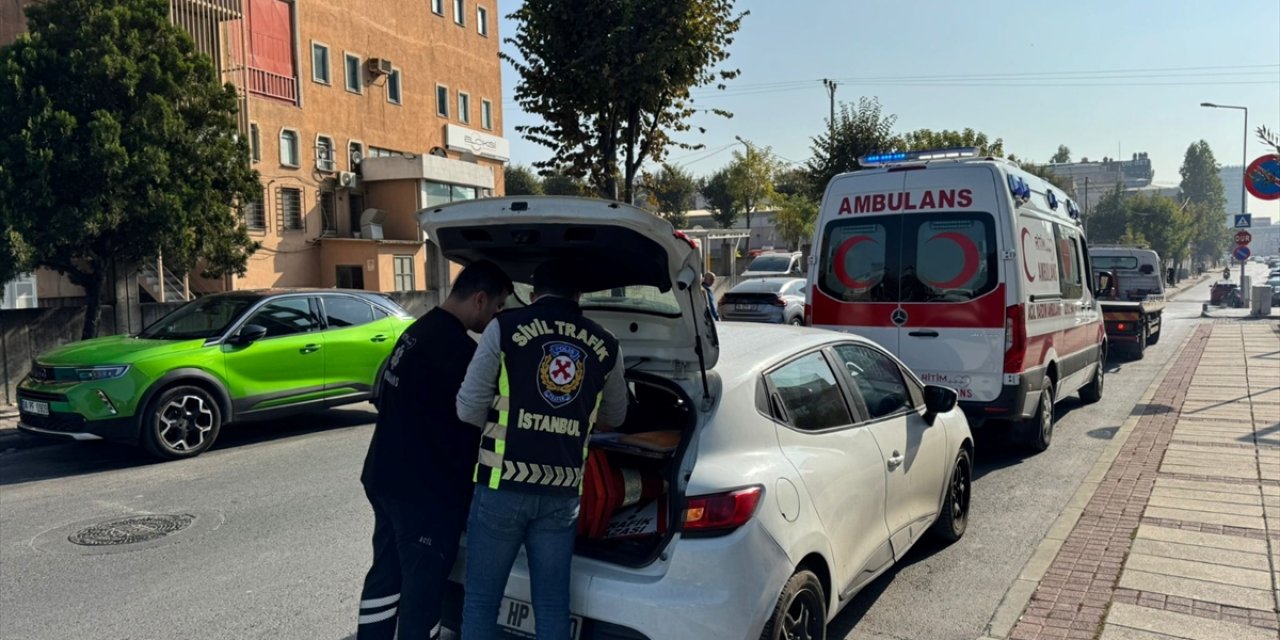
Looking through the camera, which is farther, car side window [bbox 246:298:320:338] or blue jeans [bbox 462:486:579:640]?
car side window [bbox 246:298:320:338]

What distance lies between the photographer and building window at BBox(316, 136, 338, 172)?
2681 centimetres

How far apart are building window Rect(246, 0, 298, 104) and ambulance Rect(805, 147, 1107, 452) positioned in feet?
69.0

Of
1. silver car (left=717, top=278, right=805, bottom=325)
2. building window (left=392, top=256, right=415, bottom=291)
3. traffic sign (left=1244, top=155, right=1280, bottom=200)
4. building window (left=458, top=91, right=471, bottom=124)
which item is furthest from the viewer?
building window (left=458, top=91, right=471, bottom=124)

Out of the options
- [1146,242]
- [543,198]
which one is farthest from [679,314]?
[1146,242]

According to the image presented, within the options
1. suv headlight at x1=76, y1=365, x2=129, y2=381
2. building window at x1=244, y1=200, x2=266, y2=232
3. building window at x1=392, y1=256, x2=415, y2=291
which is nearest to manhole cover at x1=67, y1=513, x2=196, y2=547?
suv headlight at x1=76, y1=365, x2=129, y2=381

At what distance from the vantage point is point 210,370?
881cm

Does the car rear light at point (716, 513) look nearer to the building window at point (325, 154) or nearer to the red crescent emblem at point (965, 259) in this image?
the red crescent emblem at point (965, 259)

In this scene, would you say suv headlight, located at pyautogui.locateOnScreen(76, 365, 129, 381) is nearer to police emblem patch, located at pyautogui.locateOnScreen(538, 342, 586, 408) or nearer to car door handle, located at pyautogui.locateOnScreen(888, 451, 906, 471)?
police emblem patch, located at pyautogui.locateOnScreen(538, 342, 586, 408)

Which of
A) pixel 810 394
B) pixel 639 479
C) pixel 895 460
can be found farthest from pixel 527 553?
pixel 895 460

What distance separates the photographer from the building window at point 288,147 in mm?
25328

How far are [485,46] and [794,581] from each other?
3540 cm

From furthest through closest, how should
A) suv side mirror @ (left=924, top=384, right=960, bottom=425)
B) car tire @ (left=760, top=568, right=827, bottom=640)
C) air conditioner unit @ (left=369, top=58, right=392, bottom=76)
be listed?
1. air conditioner unit @ (left=369, top=58, right=392, bottom=76)
2. suv side mirror @ (left=924, top=384, right=960, bottom=425)
3. car tire @ (left=760, top=568, right=827, bottom=640)

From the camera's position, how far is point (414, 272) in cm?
2856

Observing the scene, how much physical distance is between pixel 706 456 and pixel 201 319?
795 centimetres
